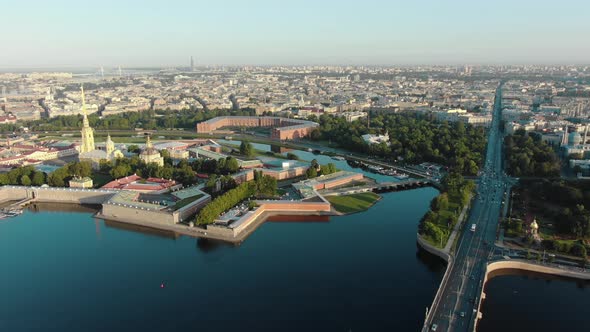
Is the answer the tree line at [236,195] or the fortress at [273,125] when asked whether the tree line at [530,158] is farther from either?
the fortress at [273,125]

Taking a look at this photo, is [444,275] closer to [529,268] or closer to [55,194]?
[529,268]

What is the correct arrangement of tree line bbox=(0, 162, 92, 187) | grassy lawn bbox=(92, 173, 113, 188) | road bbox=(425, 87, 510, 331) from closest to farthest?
road bbox=(425, 87, 510, 331), tree line bbox=(0, 162, 92, 187), grassy lawn bbox=(92, 173, 113, 188)

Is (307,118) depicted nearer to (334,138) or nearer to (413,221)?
(334,138)

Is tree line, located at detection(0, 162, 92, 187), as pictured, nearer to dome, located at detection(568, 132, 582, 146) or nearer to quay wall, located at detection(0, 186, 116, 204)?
quay wall, located at detection(0, 186, 116, 204)

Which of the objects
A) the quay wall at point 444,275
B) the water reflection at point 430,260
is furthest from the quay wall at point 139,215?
the quay wall at point 444,275

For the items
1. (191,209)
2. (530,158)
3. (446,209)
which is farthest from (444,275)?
(530,158)

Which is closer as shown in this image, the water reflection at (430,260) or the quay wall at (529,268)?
the quay wall at (529,268)

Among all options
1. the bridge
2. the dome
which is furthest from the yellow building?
the dome
